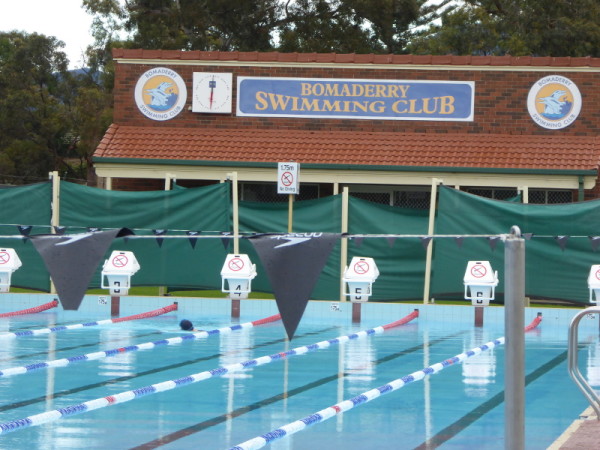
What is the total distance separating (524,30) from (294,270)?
31.0 meters

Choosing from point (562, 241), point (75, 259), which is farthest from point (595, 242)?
point (75, 259)

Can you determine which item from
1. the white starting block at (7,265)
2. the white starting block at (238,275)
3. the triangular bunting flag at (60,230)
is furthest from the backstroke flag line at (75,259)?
the white starting block at (7,265)

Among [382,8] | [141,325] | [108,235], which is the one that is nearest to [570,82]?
[141,325]

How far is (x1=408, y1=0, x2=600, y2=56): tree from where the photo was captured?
36625 mm

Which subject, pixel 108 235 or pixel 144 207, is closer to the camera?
pixel 108 235

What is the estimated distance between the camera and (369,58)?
23688 mm

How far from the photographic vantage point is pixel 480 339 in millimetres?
15508

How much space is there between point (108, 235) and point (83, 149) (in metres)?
37.2

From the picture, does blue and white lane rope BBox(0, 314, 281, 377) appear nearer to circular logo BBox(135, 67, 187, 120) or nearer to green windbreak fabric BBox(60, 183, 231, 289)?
green windbreak fabric BBox(60, 183, 231, 289)

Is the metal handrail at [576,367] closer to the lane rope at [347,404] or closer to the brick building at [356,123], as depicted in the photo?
the lane rope at [347,404]

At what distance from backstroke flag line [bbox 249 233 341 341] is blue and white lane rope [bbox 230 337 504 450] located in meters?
0.71

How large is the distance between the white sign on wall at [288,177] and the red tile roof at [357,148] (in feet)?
11.0


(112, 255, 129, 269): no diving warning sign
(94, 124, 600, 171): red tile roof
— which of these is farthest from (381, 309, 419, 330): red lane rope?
(94, 124, 600, 171): red tile roof

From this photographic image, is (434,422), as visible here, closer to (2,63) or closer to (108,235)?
(108,235)
